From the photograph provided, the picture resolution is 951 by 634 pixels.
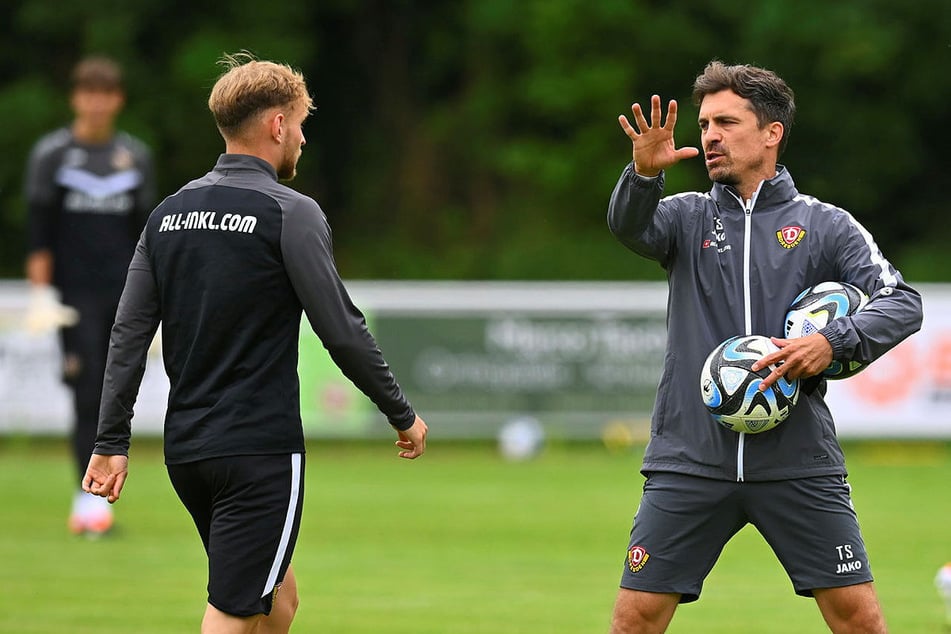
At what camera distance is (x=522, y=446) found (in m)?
17.4

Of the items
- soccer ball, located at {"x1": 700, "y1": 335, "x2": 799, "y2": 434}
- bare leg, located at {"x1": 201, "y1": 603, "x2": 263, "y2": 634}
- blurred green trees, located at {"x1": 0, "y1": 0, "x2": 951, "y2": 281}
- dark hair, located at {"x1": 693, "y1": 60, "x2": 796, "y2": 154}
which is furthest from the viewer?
blurred green trees, located at {"x1": 0, "y1": 0, "x2": 951, "y2": 281}

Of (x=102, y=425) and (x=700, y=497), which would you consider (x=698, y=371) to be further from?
(x=102, y=425)

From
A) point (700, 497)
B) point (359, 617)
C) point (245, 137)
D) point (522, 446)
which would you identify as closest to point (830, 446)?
point (700, 497)

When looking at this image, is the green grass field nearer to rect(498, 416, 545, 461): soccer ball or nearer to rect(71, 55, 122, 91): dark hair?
rect(498, 416, 545, 461): soccer ball

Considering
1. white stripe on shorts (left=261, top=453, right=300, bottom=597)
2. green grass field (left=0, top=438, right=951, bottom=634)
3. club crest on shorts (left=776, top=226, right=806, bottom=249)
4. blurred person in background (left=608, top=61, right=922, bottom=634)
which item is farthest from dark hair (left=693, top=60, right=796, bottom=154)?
green grass field (left=0, top=438, right=951, bottom=634)

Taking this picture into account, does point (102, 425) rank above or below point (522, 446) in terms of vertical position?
above

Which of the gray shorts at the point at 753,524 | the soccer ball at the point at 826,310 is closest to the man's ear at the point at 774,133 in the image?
the soccer ball at the point at 826,310

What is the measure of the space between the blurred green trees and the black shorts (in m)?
18.4

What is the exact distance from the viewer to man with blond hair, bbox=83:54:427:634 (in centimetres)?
512

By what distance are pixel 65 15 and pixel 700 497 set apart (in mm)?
23938

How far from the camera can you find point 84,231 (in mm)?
10570

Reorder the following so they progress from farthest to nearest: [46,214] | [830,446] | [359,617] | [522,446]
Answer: [522,446] → [46,214] → [359,617] → [830,446]

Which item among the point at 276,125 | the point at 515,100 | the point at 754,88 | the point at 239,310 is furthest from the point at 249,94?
the point at 515,100

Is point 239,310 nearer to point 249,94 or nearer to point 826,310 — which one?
point 249,94
